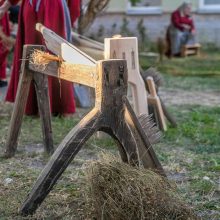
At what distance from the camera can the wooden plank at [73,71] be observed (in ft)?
12.3

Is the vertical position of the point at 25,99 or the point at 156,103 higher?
the point at 25,99

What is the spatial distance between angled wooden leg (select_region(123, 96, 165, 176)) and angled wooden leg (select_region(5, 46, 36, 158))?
1562 mm

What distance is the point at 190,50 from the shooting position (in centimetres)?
1727

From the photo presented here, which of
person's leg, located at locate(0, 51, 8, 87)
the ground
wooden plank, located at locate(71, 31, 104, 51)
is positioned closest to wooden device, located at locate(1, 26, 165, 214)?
the ground

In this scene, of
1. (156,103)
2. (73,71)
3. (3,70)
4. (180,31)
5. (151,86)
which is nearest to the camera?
(73,71)

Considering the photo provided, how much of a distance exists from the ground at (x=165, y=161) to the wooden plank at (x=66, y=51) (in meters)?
0.59

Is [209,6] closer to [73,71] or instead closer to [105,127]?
[73,71]

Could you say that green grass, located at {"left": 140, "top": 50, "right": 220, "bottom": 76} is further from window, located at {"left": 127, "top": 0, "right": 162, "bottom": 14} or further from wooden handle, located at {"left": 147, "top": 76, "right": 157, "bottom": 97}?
wooden handle, located at {"left": 147, "top": 76, "right": 157, "bottom": 97}

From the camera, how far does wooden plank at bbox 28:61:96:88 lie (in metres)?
3.76

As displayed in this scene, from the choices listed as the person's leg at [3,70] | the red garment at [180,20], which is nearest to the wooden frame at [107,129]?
the person's leg at [3,70]

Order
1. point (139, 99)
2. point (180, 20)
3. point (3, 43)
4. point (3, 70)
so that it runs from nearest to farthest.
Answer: point (139, 99) < point (3, 43) < point (3, 70) < point (180, 20)

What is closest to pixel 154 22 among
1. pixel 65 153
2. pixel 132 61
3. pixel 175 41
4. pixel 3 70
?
pixel 175 41

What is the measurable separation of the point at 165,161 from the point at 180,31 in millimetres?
12166

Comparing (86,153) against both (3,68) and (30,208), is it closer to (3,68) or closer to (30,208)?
(30,208)
